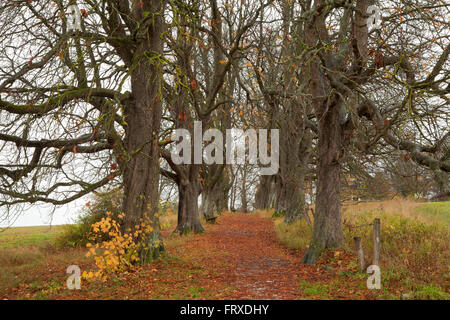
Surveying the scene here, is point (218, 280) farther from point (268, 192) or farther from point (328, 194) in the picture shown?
point (268, 192)

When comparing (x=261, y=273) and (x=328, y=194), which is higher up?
(x=328, y=194)

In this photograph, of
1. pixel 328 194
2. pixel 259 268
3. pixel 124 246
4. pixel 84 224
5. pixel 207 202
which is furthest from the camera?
pixel 207 202

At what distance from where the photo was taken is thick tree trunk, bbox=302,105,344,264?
8.91 meters

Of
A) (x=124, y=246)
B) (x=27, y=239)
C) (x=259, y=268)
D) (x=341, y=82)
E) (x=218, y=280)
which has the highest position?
(x=341, y=82)

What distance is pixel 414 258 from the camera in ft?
24.1

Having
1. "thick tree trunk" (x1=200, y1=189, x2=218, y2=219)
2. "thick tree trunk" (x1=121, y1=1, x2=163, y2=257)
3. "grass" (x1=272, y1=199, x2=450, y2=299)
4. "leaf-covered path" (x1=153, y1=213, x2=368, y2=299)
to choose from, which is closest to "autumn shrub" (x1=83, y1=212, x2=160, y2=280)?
"thick tree trunk" (x1=121, y1=1, x2=163, y2=257)

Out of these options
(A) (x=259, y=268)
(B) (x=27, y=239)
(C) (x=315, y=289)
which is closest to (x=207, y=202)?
(B) (x=27, y=239)

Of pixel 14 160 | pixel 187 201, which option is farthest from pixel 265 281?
pixel 187 201

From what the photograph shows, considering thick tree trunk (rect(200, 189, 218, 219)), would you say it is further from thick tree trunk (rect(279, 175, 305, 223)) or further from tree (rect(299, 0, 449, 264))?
tree (rect(299, 0, 449, 264))

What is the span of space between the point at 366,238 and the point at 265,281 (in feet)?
13.0

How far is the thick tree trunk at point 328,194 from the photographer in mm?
8914

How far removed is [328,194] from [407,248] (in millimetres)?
2302

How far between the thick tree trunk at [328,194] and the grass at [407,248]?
485mm

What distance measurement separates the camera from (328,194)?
29.6ft
